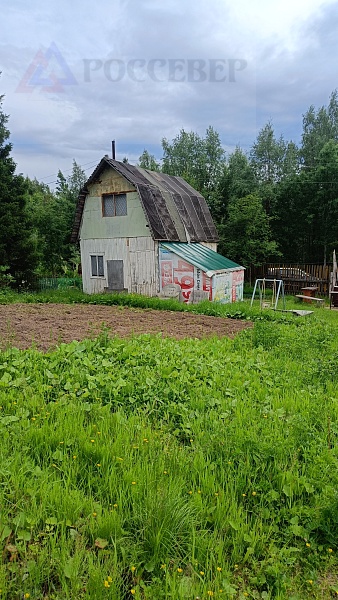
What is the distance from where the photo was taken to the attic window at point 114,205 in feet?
54.0

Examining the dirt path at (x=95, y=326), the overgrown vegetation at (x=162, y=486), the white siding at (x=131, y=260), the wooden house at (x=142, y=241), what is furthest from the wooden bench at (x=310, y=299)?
the overgrown vegetation at (x=162, y=486)

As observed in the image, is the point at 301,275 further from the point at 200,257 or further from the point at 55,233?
the point at 55,233

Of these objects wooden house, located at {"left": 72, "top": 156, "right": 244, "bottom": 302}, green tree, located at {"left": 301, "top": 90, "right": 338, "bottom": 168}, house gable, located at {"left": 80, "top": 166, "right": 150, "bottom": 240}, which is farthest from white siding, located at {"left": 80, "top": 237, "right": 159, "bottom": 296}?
green tree, located at {"left": 301, "top": 90, "right": 338, "bottom": 168}

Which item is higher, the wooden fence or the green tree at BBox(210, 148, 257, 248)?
the green tree at BBox(210, 148, 257, 248)

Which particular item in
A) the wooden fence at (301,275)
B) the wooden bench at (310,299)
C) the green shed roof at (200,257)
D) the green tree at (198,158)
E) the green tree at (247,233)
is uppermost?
the green tree at (198,158)

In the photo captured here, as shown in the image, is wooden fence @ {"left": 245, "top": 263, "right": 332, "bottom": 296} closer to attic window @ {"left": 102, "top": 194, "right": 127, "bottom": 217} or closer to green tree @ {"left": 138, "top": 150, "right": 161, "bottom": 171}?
attic window @ {"left": 102, "top": 194, "right": 127, "bottom": 217}

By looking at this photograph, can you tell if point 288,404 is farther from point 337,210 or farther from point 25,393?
point 337,210

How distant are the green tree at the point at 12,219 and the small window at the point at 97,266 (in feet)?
10.8

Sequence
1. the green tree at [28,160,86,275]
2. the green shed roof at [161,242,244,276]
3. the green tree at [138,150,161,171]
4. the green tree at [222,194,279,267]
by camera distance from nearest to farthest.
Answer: the green shed roof at [161,242,244,276] → the green tree at [222,194,279,267] → the green tree at [28,160,86,275] → the green tree at [138,150,161,171]

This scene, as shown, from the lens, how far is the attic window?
16.5m

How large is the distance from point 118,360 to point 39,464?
2439mm

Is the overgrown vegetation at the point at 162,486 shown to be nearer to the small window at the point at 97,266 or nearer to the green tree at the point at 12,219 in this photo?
the small window at the point at 97,266

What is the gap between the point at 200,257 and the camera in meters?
15.8

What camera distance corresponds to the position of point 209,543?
204 centimetres
